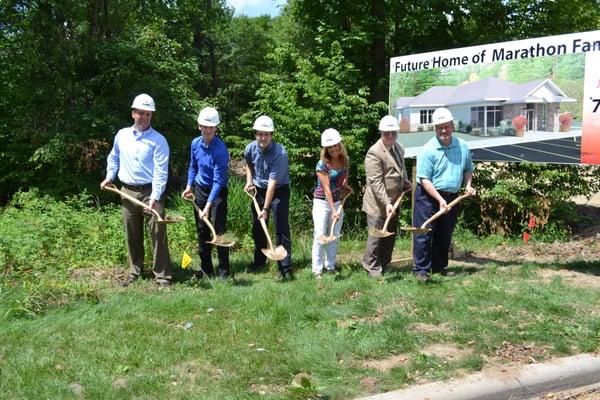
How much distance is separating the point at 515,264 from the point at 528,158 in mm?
1303

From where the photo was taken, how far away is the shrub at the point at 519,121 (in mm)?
6697

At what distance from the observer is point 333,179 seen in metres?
6.42

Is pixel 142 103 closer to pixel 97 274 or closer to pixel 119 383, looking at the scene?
pixel 97 274

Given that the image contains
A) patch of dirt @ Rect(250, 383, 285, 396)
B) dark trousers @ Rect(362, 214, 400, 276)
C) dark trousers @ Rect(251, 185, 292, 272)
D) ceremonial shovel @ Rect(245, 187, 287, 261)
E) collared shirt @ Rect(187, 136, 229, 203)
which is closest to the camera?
patch of dirt @ Rect(250, 383, 285, 396)

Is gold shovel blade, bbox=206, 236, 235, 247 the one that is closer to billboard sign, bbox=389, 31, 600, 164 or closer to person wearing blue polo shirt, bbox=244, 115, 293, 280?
person wearing blue polo shirt, bbox=244, 115, 293, 280

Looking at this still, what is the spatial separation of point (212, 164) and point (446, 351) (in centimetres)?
317

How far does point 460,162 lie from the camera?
245 inches

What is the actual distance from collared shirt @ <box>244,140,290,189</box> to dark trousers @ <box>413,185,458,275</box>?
1.44m

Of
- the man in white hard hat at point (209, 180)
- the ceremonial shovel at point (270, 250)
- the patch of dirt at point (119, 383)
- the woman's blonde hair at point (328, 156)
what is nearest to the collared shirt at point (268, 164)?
the ceremonial shovel at point (270, 250)

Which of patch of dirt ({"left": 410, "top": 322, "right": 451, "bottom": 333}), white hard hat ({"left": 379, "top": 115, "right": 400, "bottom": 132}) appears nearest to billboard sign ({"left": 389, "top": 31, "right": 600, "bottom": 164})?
white hard hat ({"left": 379, "top": 115, "right": 400, "bottom": 132})

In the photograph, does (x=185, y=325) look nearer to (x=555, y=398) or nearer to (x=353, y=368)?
(x=353, y=368)

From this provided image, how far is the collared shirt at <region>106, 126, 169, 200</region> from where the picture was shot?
19.9ft

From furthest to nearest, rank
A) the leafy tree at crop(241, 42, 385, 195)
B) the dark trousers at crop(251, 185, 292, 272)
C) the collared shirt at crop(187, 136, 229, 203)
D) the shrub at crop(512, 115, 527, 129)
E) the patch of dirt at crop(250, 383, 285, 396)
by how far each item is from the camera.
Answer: the leafy tree at crop(241, 42, 385, 195) < the shrub at crop(512, 115, 527, 129) < the dark trousers at crop(251, 185, 292, 272) < the collared shirt at crop(187, 136, 229, 203) < the patch of dirt at crop(250, 383, 285, 396)

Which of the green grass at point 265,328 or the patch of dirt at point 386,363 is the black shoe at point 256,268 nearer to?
the green grass at point 265,328
